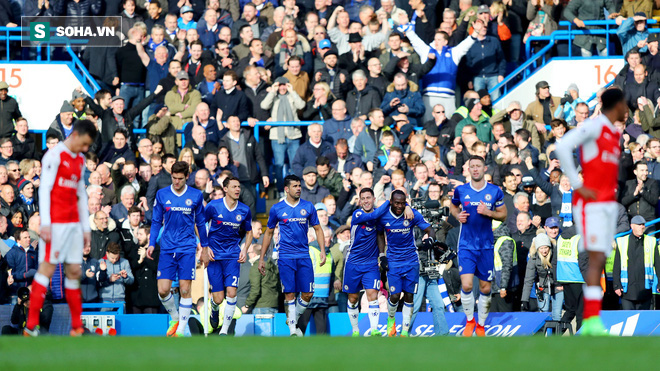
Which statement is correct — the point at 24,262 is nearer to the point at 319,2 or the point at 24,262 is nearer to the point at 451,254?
the point at 451,254

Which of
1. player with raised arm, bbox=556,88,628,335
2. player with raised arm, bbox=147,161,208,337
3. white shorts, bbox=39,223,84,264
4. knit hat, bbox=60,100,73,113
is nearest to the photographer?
player with raised arm, bbox=556,88,628,335

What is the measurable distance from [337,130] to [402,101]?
151 centimetres

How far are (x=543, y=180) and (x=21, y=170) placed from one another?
382 inches

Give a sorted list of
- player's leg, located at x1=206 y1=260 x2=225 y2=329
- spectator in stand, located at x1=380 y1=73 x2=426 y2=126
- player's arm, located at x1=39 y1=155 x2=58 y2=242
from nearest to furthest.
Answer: player's arm, located at x1=39 y1=155 x2=58 y2=242, player's leg, located at x1=206 y1=260 x2=225 y2=329, spectator in stand, located at x1=380 y1=73 x2=426 y2=126

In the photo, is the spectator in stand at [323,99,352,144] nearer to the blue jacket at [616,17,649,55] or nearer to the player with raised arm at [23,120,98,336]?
the blue jacket at [616,17,649,55]

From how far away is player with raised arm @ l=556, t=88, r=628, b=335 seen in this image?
989cm

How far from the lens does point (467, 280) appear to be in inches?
593

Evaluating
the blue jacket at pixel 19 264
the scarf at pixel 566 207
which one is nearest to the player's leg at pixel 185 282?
the blue jacket at pixel 19 264

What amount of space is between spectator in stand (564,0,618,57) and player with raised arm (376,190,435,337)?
30.0ft

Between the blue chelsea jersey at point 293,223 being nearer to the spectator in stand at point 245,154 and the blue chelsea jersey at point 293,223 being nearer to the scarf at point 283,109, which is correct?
the spectator in stand at point 245,154

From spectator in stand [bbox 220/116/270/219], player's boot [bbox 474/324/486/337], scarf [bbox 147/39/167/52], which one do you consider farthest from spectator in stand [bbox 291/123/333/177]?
player's boot [bbox 474/324/486/337]

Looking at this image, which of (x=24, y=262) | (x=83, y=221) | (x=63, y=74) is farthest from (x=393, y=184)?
(x=63, y=74)

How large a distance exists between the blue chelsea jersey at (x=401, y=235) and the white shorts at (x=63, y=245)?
555 cm

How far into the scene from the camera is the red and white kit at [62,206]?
11164 millimetres
